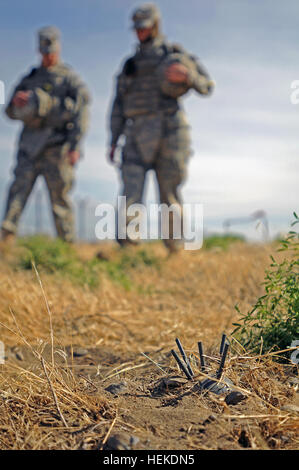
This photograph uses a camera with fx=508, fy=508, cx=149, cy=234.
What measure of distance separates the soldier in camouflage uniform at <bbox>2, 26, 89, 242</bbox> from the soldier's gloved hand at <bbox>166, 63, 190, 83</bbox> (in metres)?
1.60

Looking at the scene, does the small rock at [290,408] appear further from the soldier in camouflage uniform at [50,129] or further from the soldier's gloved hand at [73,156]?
the soldier's gloved hand at [73,156]

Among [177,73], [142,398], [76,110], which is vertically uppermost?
[177,73]

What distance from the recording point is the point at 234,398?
1.51 m

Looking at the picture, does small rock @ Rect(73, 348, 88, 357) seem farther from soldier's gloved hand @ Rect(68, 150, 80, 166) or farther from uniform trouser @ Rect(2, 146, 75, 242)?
soldier's gloved hand @ Rect(68, 150, 80, 166)

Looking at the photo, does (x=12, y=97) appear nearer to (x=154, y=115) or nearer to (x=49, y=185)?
(x=49, y=185)

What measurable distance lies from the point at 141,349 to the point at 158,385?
901 millimetres

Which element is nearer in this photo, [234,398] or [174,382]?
[234,398]

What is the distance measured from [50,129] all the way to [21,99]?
1.68 feet

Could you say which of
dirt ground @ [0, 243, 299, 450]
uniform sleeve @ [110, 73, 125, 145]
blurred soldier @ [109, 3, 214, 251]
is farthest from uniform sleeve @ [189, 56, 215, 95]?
dirt ground @ [0, 243, 299, 450]

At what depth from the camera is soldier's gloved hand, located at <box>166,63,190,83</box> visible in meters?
5.53

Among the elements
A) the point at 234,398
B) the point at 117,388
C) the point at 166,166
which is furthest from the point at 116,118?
the point at 234,398

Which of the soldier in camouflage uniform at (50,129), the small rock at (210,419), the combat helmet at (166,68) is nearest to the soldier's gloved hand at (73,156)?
the soldier in camouflage uniform at (50,129)

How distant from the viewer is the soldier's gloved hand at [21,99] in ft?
21.1
